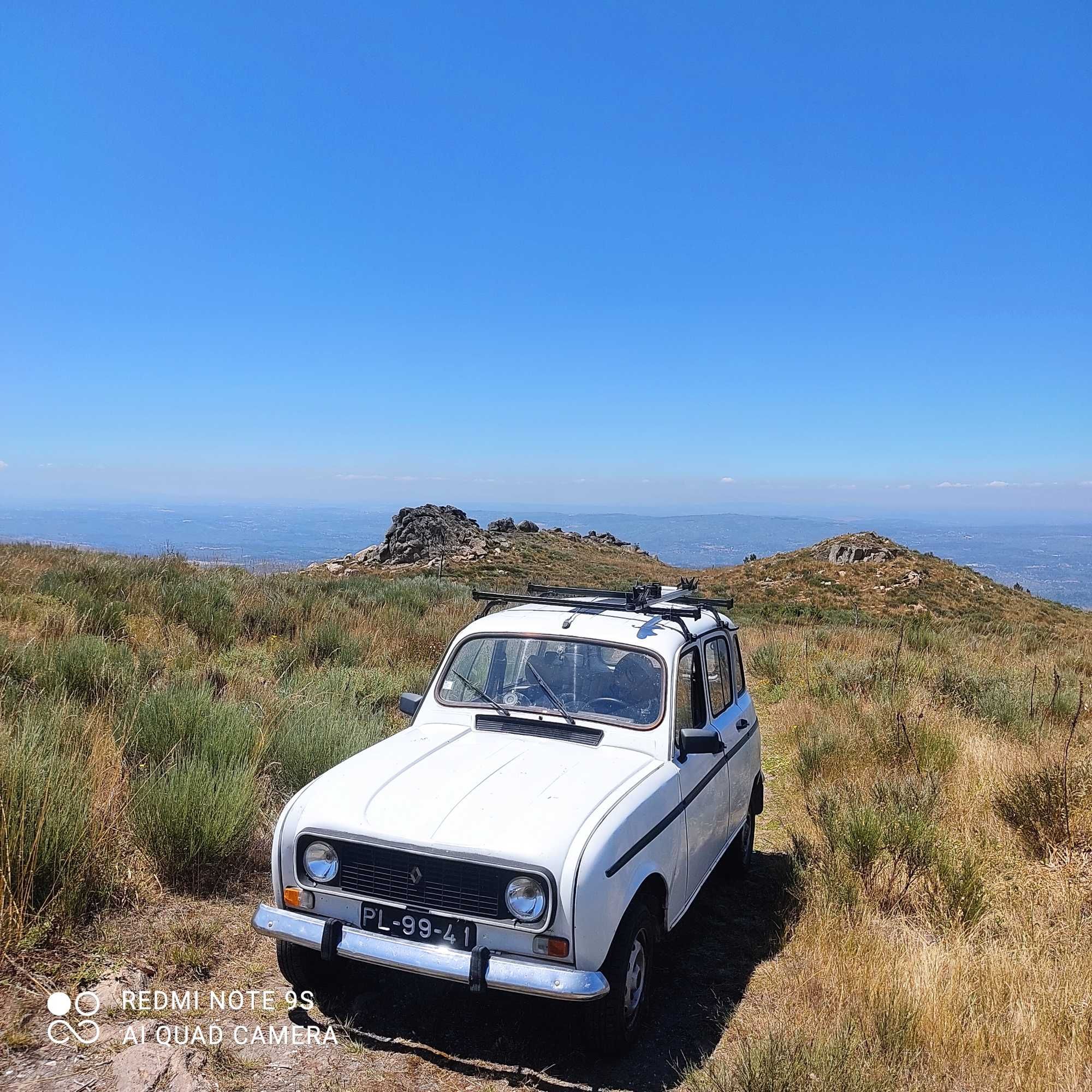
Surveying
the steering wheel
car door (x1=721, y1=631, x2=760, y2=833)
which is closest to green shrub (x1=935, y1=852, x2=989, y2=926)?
car door (x1=721, y1=631, x2=760, y2=833)

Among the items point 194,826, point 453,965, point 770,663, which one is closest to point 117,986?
point 194,826

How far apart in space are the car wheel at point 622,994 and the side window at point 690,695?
116 centimetres

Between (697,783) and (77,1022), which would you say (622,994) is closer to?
(697,783)

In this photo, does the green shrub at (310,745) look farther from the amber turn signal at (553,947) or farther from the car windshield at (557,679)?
the amber turn signal at (553,947)

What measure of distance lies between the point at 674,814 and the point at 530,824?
3.19 ft

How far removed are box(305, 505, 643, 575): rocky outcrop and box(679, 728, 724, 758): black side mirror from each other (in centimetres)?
3855

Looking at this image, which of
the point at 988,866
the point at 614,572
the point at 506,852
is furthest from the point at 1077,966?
the point at 614,572

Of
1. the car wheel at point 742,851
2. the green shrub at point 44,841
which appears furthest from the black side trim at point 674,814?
the green shrub at point 44,841

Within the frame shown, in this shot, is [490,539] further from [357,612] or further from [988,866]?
[988,866]

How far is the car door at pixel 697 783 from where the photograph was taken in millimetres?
4168

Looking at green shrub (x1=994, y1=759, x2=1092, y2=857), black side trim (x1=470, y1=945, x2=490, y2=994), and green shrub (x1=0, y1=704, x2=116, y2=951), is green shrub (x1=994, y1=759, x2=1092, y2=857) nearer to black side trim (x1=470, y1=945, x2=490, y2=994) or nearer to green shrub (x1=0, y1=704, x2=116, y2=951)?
black side trim (x1=470, y1=945, x2=490, y2=994)

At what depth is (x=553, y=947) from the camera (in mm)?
3059

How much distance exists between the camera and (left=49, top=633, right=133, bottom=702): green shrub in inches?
259

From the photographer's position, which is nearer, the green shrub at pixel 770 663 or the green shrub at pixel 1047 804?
the green shrub at pixel 1047 804
